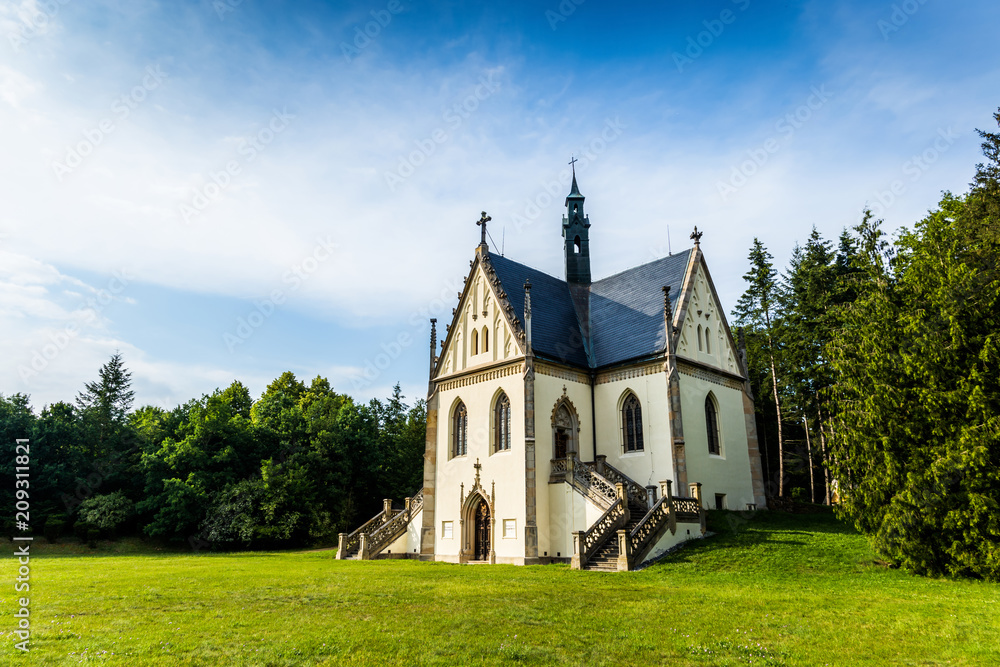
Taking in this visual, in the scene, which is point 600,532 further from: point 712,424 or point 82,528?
point 82,528

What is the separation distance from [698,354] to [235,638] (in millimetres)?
25622

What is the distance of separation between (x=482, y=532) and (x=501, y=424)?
198 inches

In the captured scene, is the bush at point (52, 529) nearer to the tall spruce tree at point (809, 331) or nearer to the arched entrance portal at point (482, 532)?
the arched entrance portal at point (482, 532)

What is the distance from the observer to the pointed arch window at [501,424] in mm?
29559

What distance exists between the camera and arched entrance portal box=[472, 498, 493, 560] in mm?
29328

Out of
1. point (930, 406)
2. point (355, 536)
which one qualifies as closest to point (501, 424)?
point (355, 536)

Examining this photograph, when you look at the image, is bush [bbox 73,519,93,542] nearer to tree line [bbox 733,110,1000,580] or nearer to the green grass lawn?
the green grass lawn

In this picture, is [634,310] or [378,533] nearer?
[378,533]

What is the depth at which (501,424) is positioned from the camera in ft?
98.5

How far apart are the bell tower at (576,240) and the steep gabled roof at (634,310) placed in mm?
2180

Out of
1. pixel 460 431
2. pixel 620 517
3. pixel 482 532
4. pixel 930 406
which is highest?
pixel 460 431

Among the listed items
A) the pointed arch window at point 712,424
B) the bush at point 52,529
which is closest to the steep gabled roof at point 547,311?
the pointed arch window at point 712,424

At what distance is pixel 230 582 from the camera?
1728cm

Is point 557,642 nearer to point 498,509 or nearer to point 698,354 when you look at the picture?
point 498,509
